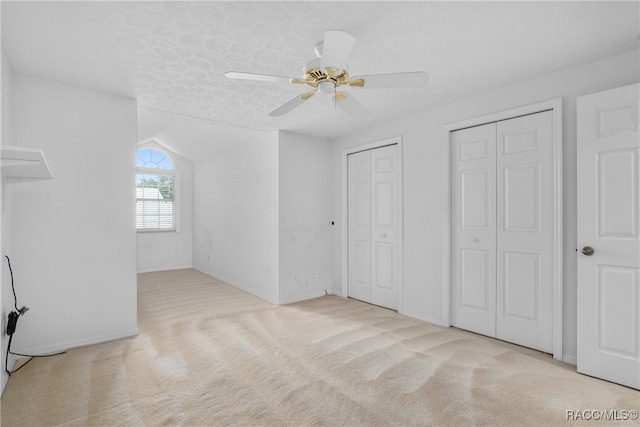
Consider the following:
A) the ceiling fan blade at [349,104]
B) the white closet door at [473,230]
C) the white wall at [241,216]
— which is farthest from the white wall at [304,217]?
the ceiling fan blade at [349,104]

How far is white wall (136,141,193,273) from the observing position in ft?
21.4

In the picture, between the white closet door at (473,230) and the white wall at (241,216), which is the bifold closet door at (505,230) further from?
the white wall at (241,216)

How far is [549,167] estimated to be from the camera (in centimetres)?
264

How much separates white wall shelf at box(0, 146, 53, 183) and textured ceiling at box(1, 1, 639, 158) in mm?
827

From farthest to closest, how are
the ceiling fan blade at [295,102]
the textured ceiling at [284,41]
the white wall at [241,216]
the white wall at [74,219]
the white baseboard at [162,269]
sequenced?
the white baseboard at [162,269] → the white wall at [241,216] → the white wall at [74,219] → the ceiling fan blade at [295,102] → the textured ceiling at [284,41]

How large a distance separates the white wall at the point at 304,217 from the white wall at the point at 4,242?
262cm

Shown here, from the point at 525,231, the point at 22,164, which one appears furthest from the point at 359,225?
the point at 22,164

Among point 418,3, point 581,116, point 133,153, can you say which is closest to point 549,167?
point 581,116

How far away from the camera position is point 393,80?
73.5 inches

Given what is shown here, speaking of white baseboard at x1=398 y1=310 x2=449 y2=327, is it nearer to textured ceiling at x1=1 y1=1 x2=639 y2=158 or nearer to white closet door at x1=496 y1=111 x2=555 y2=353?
white closet door at x1=496 y1=111 x2=555 y2=353

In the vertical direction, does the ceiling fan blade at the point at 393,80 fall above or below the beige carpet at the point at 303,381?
above

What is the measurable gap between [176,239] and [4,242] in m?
4.72

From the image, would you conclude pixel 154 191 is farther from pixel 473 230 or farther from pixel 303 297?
pixel 473 230

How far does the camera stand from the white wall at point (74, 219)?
2.64m
